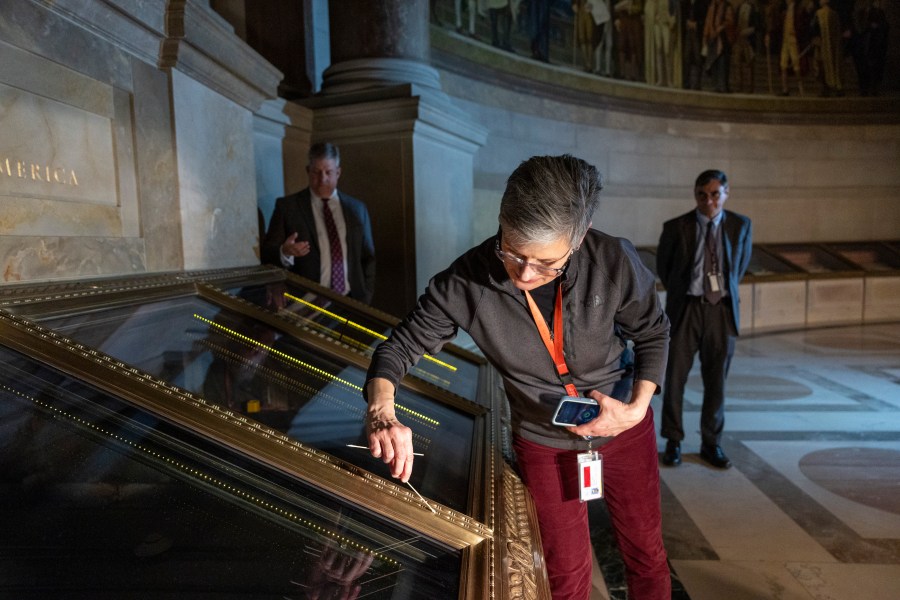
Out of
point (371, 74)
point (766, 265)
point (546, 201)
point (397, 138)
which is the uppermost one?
point (371, 74)

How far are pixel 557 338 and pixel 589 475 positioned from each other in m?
0.39

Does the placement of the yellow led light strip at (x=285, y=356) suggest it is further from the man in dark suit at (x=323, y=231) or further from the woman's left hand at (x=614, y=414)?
the man in dark suit at (x=323, y=231)

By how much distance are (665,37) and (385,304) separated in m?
9.27

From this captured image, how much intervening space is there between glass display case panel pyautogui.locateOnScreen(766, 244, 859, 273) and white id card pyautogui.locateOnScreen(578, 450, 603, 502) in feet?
31.4

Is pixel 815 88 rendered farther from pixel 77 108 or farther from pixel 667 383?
pixel 77 108

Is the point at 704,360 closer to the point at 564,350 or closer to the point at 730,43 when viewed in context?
the point at 564,350

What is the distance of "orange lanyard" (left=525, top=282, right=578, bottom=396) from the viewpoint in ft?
5.15

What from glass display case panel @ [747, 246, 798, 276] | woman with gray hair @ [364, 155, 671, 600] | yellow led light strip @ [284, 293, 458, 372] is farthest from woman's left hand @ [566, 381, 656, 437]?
glass display case panel @ [747, 246, 798, 276]

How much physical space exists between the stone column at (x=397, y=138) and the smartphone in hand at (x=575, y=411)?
120 inches

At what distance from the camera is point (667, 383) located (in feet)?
12.5

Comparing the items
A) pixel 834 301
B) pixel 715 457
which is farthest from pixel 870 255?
pixel 715 457

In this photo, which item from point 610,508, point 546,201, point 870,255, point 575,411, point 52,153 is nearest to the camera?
point 546,201

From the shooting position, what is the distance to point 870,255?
1041 cm

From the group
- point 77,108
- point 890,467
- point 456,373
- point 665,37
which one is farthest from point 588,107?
point 77,108
